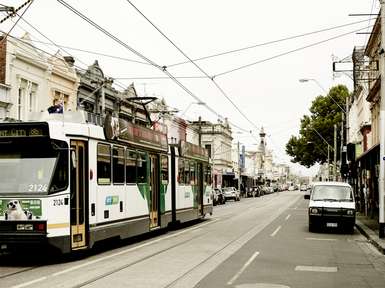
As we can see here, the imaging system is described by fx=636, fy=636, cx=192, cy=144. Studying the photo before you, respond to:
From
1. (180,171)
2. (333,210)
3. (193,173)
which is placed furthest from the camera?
(193,173)

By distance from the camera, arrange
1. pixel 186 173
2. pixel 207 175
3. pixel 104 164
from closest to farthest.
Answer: pixel 104 164
pixel 186 173
pixel 207 175

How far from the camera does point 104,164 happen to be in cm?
1603

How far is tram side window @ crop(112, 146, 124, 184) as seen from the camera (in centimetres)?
1680

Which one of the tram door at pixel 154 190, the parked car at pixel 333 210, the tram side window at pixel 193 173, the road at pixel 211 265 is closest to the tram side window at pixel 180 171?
the tram side window at pixel 193 173

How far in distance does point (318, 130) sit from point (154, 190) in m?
67.1

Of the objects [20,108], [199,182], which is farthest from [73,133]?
[20,108]

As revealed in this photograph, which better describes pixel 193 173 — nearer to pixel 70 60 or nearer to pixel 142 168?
pixel 142 168

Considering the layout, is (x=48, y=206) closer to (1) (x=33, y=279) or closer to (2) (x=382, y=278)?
(1) (x=33, y=279)

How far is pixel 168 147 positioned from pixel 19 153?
9560mm

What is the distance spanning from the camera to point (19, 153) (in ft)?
46.8

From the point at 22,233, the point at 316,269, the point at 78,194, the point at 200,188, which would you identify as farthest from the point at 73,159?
the point at 200,188

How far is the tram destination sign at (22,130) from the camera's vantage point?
45.9 ft

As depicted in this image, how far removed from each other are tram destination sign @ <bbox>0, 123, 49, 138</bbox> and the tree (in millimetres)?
71274

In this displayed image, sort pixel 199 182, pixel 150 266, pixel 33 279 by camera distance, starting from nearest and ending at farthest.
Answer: pixel 33 279
pixel 150 266
pixel 199 182
